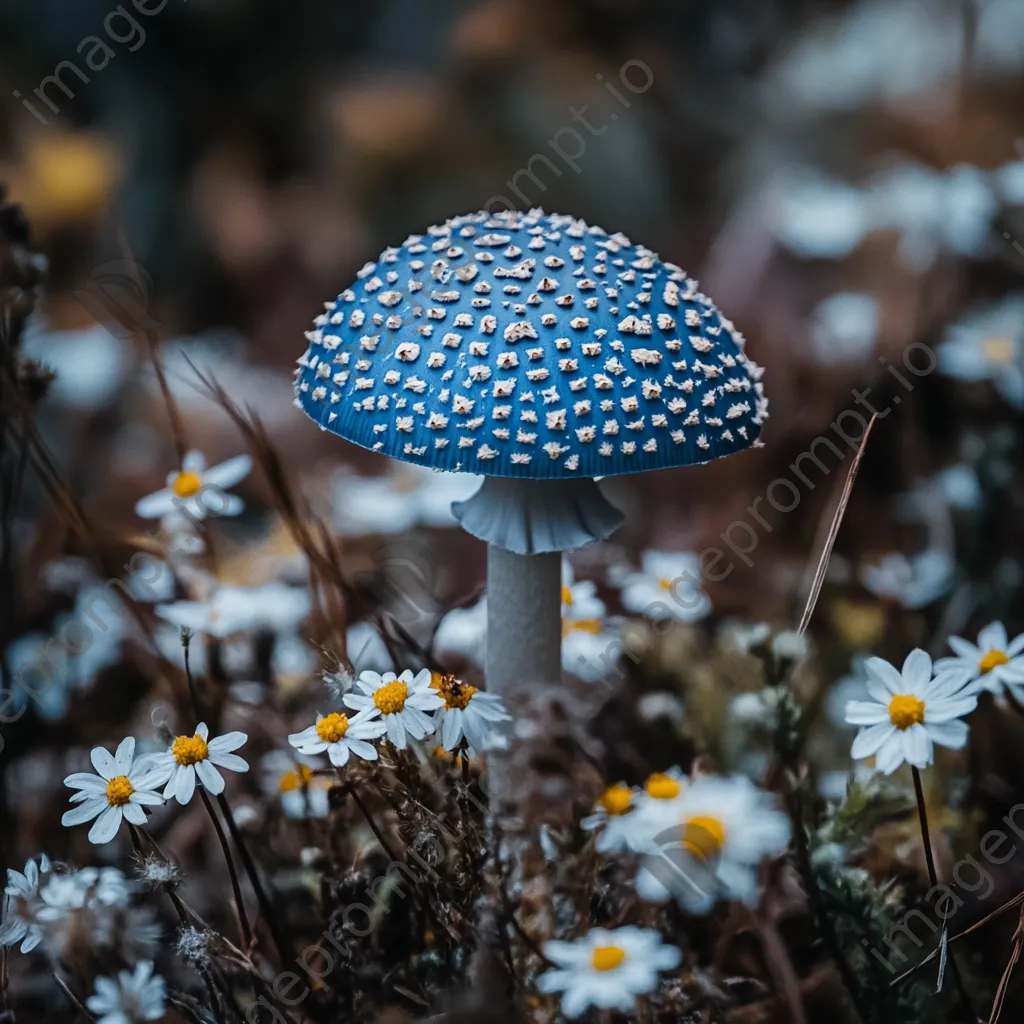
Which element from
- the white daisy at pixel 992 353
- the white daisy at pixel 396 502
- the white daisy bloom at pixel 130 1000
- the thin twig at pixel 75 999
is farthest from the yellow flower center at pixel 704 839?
the white daisy at pixel 992 353

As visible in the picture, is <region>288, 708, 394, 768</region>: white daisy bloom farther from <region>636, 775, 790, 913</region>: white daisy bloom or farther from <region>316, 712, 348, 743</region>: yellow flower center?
<region>636, 775, 790, 913</region>: white daisy bloom

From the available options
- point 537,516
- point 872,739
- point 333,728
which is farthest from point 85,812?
point 872,739

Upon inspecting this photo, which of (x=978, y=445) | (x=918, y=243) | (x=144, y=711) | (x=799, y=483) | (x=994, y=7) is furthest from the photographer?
(x=994, y=7)

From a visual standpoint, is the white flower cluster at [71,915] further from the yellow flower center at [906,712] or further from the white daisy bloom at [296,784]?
the yellow flower center at [906,712]

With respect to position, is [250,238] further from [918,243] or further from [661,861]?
[661,861]

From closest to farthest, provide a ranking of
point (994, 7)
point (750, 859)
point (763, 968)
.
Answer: point (750, 859) < point (763, 968) < point (994, 7)

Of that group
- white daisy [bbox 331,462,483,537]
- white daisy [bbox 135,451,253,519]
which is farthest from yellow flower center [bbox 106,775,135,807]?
white daisy [bbox 331,462,483,537]

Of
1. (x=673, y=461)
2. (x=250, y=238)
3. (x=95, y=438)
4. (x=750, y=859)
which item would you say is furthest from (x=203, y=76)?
(x=750, y=859)
